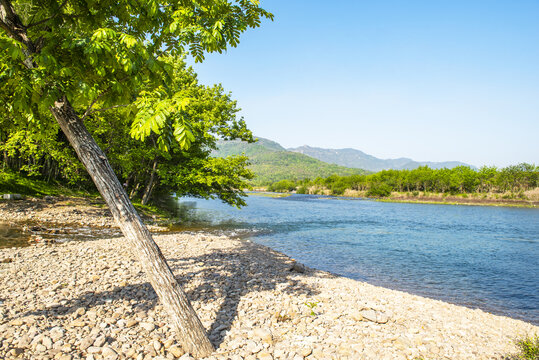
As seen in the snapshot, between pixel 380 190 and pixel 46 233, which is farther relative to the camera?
pixel 380 190

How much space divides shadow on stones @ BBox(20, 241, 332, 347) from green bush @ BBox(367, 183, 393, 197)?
12962 cm

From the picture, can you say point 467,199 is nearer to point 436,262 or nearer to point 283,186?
point 283,186

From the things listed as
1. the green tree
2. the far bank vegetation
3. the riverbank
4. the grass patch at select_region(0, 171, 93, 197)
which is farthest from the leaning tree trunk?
the far bank vegetation

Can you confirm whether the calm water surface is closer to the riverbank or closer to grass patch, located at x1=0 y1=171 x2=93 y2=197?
grass patch, located at x1=0 y1=171 x2=93 y2=197

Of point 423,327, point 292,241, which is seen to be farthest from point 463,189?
point 423,327

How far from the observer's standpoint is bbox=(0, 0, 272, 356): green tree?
13.7 feet

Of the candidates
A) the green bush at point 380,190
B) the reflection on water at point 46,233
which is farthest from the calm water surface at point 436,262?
the green bush at point 380,190

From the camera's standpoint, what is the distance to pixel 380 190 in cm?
13375

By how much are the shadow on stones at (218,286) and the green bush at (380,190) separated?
129619mm

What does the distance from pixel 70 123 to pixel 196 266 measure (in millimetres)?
6968

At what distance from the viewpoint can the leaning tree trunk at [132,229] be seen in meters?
5.10

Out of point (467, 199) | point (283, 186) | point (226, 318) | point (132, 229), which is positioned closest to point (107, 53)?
point (132, 229)

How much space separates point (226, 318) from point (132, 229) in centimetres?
338

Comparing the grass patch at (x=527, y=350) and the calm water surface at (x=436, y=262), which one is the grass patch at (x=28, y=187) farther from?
the grass patch at (x=527, y=350)
